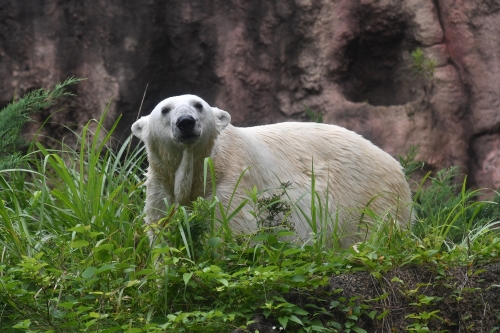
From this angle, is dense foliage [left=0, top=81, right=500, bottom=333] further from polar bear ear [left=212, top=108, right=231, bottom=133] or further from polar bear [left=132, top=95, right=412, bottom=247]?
polar bear ear [left=212, top=108, right=231, bottom=133]

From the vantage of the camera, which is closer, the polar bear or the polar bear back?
the polar bear

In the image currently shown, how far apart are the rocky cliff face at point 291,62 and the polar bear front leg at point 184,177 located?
3504 millimetres

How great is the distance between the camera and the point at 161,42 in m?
→ 8.55

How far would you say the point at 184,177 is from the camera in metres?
4.93

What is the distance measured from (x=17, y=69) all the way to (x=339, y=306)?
5.60 m

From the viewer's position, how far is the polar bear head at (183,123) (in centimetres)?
476

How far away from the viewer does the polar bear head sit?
4762 millimetres

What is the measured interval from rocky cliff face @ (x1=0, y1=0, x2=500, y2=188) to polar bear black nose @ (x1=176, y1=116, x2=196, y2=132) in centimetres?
367

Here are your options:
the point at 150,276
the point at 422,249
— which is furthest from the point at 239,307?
the point at 422,249

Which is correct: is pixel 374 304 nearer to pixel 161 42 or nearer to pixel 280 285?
pixel 280 285

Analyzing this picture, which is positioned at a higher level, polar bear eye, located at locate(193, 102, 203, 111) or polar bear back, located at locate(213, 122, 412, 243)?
polar bear eye, located at locate(193, 102, 203, 111)

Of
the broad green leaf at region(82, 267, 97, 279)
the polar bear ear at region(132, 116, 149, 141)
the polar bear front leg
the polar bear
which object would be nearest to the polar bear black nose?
the polar bear

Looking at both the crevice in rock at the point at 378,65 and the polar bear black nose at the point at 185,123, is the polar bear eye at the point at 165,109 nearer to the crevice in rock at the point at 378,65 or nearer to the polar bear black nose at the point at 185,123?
the polar bear black nose at the point at 185,123

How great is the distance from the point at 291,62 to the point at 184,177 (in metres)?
3.87
